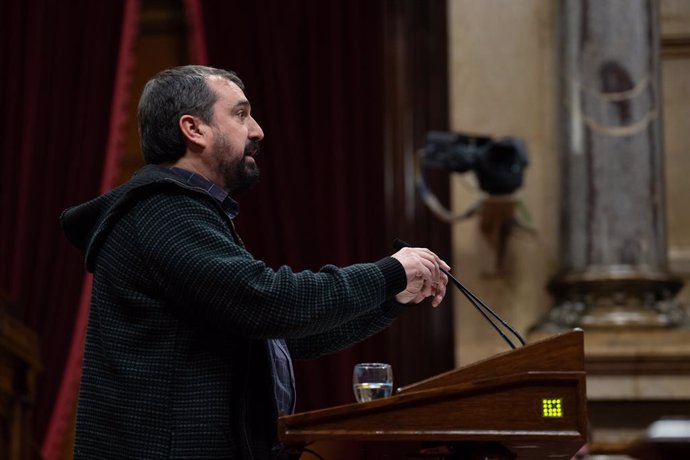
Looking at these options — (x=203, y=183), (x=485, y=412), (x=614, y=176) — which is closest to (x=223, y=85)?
(x=203, y=183)

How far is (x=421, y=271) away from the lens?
94.0 inches

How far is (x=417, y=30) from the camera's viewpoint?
6.45m

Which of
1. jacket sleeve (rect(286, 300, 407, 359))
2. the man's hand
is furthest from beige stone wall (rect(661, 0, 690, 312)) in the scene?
the man's hand

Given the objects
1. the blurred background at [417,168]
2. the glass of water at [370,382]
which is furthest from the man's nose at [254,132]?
the blurred background at [417,168]

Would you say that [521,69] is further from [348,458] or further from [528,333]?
[348,458]

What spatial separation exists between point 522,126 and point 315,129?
0.98 meters

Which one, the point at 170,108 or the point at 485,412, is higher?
the point at 170,108

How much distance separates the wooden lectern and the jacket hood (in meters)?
0.50

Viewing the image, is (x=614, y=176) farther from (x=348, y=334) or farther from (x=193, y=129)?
(x=193, y=129)

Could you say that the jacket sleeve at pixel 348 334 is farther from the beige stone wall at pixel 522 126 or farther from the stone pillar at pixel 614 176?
the beige stone wall at pixel 522 126

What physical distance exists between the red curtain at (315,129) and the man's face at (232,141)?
3617mm

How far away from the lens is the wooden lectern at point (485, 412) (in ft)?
7.24

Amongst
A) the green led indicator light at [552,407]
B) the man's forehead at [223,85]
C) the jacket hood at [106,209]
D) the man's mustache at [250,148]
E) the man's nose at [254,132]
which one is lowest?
the green led indicator light at [552,407]

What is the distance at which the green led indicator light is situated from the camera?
225cm
